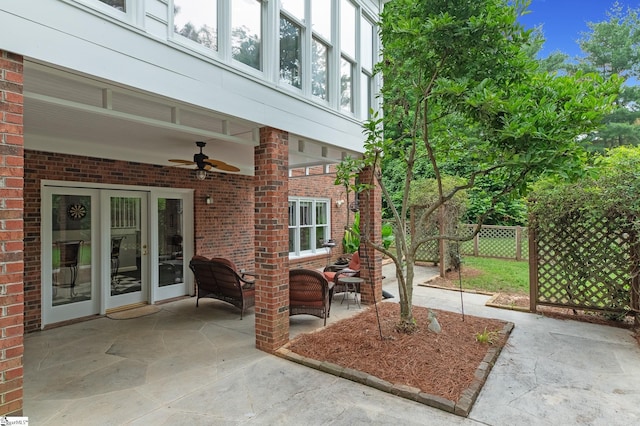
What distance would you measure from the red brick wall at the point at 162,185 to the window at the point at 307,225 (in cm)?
165

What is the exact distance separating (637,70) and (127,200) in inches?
976

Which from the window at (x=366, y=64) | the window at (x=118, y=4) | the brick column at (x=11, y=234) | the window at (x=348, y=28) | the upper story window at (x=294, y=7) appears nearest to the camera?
the brick column at (x=11, y=234)

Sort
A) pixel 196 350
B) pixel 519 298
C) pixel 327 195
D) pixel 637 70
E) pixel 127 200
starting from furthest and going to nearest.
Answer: pixel 637 70 → pixel 327 195 → pixel 519 298 → pixel 127 200 → pixel 196 350

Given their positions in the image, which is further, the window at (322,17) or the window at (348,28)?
the window at (348,28)

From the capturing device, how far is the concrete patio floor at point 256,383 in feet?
9.90

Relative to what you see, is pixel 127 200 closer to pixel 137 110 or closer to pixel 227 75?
pixel 137 110

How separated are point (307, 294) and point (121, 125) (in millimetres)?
3591

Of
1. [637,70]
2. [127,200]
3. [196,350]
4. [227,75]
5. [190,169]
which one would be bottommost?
[196,350]

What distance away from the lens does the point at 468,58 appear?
390 centimetres

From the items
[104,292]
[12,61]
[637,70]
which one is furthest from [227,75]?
[637,70]

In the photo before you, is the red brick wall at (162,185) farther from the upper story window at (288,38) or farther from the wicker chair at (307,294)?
the upper story window at (288,38)

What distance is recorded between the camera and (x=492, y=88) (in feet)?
12.0

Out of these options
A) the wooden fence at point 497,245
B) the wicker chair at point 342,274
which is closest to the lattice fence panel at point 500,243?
the wooden fence at point 497,245

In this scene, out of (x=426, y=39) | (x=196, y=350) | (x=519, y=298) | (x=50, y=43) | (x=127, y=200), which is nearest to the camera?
(x=50, y=43)
